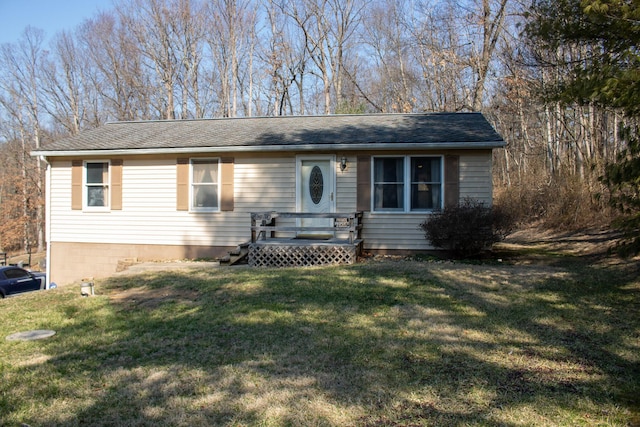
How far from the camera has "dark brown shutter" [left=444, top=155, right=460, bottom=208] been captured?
1126 centimetres

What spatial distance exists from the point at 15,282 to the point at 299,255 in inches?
403

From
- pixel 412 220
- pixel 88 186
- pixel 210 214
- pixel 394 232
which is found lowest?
pixel 394 232

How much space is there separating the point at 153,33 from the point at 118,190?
801 inches

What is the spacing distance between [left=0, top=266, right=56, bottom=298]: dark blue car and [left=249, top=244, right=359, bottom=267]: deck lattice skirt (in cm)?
898

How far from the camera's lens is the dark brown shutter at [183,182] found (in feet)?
40.3

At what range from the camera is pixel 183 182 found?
12.3m

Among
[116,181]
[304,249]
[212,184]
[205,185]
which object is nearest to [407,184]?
[304,249]

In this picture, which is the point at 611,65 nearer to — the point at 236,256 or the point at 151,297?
the point at 151,297

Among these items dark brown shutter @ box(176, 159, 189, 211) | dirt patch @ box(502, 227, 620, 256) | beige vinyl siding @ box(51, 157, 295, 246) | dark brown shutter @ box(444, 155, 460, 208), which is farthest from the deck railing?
dirt patch @ box(502, 227, 620, 256)

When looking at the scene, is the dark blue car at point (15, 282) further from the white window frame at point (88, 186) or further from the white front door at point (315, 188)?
the white front door at point (315, 188)

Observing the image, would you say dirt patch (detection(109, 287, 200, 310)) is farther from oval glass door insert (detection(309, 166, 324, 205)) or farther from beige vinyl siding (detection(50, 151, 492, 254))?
oval glass door insert (detection(309, 166, 324, 205))

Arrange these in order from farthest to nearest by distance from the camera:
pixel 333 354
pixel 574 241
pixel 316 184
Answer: pixel 574 241 < pixel 316 184 < pixel 333 354

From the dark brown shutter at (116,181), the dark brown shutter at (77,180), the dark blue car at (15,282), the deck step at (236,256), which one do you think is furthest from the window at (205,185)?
the dark blue car at (15,282)

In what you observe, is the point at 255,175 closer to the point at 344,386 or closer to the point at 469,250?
the point at 469,250
